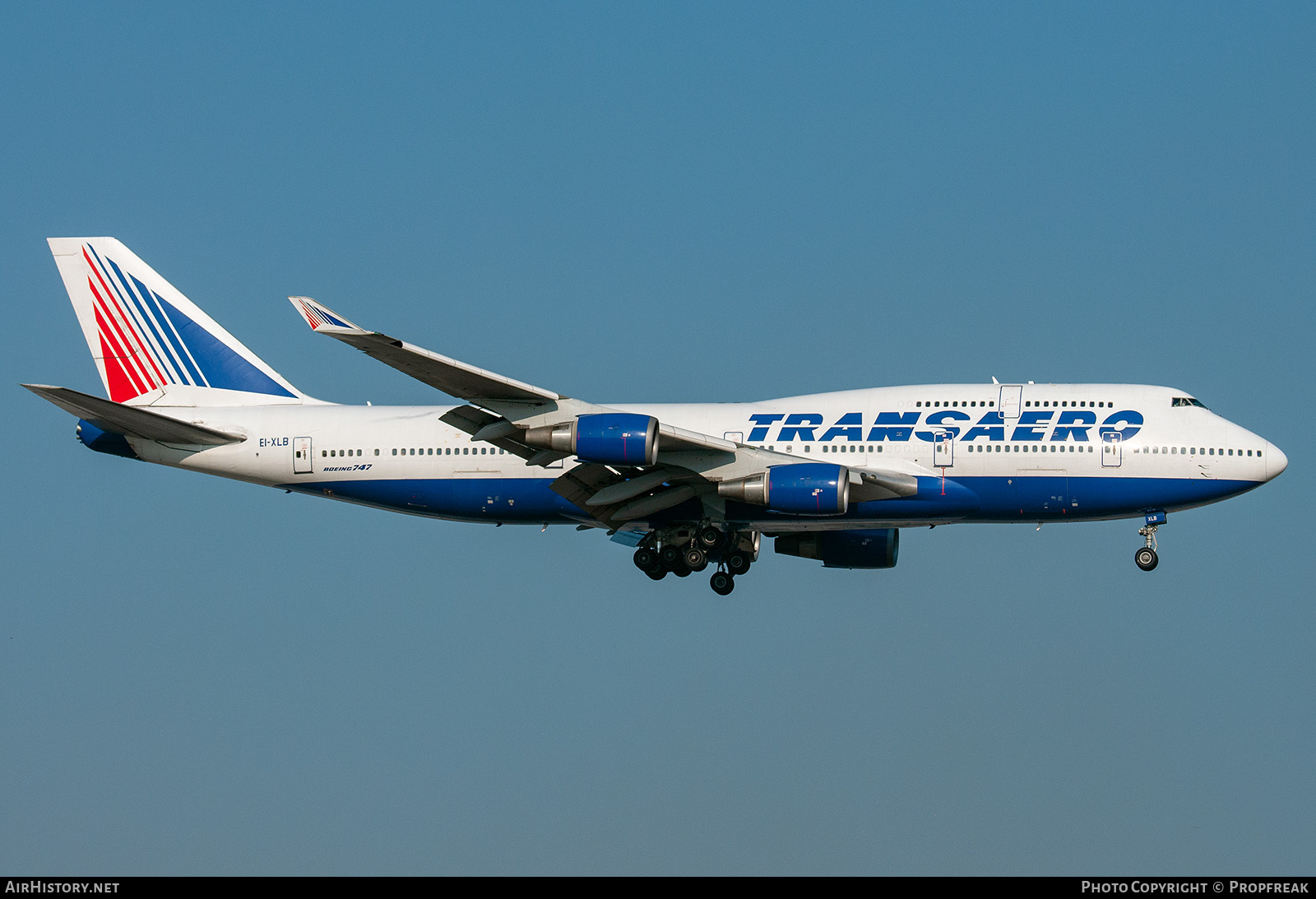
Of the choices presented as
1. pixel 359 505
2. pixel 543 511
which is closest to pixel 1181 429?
pixel 543 511

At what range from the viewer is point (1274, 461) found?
4666 cm

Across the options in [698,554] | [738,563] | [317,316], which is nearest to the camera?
[317,316]

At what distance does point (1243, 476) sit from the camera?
1832 inches

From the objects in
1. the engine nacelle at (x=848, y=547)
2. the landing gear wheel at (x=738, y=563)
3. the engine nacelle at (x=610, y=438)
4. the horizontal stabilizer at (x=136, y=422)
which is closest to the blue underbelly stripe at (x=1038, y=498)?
the landing gear wheel at (x=738, y=563)

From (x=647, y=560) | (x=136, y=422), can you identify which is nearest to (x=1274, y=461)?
(x=647, y=560)

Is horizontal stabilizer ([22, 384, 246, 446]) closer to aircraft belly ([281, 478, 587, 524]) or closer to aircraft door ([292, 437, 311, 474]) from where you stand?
aircraft door ([292, 437, 311, 474])

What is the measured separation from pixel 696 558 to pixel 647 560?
1781 millimetres

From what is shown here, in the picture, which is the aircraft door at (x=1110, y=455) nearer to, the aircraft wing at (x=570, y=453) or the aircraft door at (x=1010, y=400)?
the aircraft door at (x=1010, y=400)

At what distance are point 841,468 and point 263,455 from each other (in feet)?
58.2

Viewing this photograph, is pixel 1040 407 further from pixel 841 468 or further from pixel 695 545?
pixel 695 545

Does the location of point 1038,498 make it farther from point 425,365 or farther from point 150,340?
point 150,340
